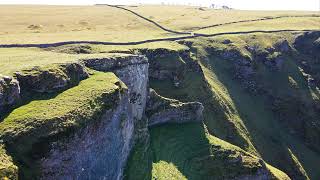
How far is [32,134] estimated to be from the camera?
49.6 metres

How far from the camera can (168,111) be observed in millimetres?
92125

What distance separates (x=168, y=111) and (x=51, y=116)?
41923 millimetres

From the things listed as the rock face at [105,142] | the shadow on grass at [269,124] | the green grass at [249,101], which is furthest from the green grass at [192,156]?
the shadow on grass at [269,124]

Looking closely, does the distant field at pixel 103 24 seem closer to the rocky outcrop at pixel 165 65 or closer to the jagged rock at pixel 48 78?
the rocky outcrop at pixel 165 65

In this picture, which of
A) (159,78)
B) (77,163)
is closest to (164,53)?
(159,78)

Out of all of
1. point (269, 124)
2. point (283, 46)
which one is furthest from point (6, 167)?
point (283, 46)

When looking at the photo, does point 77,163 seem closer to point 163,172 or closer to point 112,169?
point 112,169

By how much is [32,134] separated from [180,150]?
138ft

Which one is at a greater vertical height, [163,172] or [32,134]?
[32,134]

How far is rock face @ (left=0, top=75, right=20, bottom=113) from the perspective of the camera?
5253 cm

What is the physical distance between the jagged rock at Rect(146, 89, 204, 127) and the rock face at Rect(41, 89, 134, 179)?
18.5m

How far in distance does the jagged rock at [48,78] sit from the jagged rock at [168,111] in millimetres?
26120

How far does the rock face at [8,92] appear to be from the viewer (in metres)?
52.5

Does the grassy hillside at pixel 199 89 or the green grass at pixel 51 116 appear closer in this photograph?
the green grass at pixel 51 116
